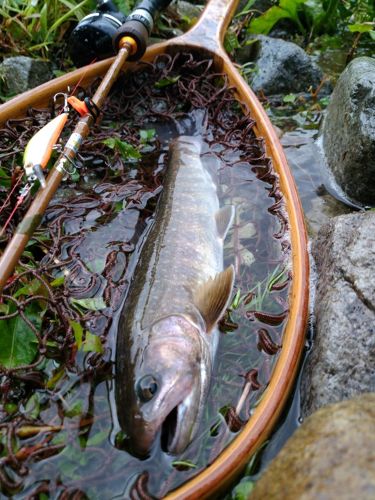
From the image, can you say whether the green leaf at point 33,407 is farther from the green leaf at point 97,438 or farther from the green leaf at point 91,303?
the green leaf at point 91,303

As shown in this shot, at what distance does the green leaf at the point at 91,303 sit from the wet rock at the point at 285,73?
11.0 ft

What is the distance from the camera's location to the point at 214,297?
9.25 ft

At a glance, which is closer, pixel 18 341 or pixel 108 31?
pixel 18 341

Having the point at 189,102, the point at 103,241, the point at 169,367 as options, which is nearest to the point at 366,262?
the point at 169,367

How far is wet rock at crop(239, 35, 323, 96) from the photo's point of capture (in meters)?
5.38

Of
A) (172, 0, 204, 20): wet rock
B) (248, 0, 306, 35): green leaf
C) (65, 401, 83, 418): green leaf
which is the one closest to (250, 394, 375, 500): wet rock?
(65, 401, 83, 418): green leaf

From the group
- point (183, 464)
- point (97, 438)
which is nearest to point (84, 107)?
point (97, 438)

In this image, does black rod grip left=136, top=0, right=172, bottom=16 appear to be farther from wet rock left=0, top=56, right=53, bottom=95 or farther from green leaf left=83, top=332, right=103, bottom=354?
green leaf left=83, top=332, right=103, bottom=354

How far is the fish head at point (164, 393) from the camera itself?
2268mm

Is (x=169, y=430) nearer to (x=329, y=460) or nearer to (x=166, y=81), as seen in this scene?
(x=329, y=460)

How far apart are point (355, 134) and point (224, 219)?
1.30 metres

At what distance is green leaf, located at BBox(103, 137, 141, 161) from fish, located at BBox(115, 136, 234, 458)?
1.54ft

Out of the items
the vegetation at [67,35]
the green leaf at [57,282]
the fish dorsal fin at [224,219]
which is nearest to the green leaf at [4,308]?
the vegetation at [67,35]

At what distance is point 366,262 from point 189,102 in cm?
248
